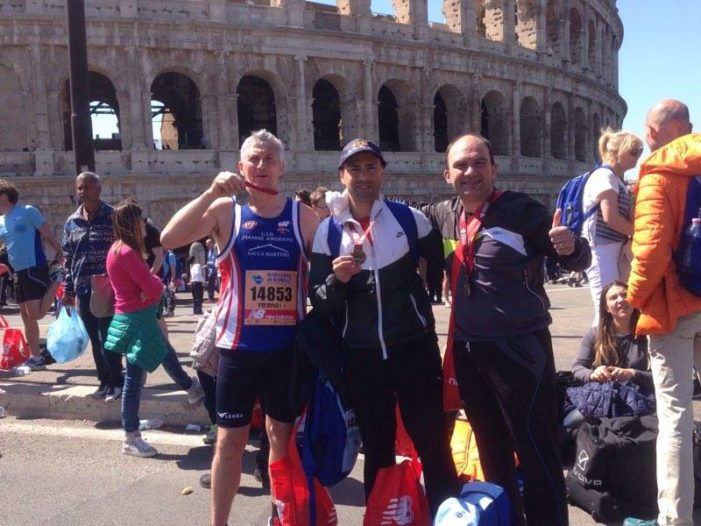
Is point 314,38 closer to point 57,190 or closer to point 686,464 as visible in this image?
point 57,190

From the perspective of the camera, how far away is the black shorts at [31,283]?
7418mm

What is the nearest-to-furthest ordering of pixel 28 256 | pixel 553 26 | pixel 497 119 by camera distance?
pixel 28 256 < pixel 497 119 < pixel 553 26

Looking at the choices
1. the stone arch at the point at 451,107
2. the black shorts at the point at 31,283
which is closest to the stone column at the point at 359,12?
the stone arch at the point at 451,107

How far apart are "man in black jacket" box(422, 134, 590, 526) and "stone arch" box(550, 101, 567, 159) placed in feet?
109

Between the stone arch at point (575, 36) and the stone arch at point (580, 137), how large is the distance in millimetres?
3145

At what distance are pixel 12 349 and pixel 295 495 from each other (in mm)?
4970

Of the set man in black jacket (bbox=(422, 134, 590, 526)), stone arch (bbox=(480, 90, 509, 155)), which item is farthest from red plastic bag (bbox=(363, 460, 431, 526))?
stone arch (bbox=(480, 90, 509, 155))

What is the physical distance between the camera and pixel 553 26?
33.9 m

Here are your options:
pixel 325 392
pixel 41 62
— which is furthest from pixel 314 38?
pixel 325 392

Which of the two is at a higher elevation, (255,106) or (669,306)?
(255,106)

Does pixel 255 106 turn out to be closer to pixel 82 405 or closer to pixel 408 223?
pixel 82 405

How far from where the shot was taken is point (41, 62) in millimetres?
21484

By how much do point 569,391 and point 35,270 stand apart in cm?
608

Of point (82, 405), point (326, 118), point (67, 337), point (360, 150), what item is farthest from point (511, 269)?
point (326, 118)
